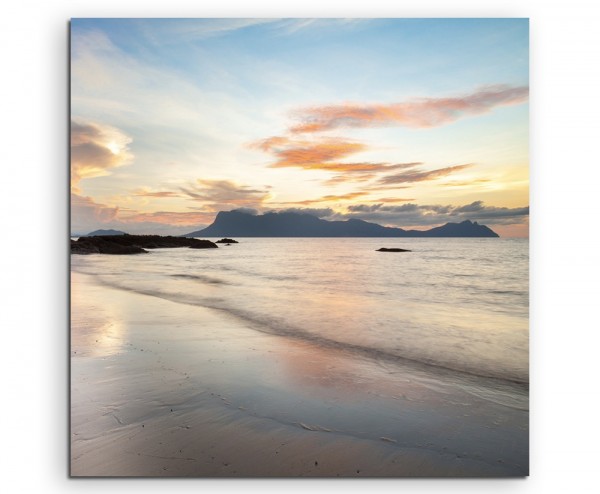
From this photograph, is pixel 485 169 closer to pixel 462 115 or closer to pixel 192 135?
pixel 462 115

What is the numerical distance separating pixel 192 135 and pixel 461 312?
3304 millimetres

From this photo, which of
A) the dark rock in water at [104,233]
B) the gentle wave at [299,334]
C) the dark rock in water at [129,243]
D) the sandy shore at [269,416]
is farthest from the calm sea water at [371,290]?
the sandy shore at [269,416]

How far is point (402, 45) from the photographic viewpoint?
128 inches

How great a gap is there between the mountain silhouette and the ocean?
0.11m

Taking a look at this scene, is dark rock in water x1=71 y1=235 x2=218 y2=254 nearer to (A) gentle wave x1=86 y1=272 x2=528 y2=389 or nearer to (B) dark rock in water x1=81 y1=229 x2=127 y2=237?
(B) dark rock in water x1=81 y1=229 x2=127 y2=237

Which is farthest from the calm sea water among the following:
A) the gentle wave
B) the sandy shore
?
the sandy shore

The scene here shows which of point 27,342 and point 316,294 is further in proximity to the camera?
point 316,294

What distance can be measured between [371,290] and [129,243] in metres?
3.05

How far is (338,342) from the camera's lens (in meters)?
3.91

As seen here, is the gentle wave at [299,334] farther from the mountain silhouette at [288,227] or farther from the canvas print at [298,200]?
the mountain silhouette at [288,227]

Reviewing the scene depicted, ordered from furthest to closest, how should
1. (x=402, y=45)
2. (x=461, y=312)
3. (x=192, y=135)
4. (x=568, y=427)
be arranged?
(x=461, y=312) < (x=192, y=135) < (x=402, y=45) < (x=568, y=427)

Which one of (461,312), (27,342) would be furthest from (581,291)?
(27,342)

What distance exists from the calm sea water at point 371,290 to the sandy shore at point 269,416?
440 millimetres

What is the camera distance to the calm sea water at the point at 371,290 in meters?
3.35
